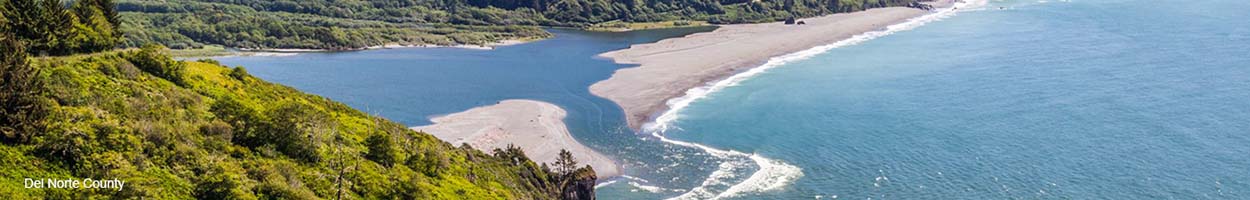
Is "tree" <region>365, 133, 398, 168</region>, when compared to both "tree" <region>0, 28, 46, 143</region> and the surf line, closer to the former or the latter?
"tree" <region>0, 28, 46, 143</region>

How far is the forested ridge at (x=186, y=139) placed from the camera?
38000 mm

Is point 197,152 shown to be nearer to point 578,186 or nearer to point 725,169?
point 578,186

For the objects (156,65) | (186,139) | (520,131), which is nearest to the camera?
(186,139)

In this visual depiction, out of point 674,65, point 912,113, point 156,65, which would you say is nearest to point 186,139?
point 156,65

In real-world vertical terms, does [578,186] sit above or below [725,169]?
above

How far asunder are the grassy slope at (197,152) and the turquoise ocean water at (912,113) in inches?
832

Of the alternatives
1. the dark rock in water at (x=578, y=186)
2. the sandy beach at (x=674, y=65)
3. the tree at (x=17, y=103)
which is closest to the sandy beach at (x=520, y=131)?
the sandy beach at (x=674, y=65)

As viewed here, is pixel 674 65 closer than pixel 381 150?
No

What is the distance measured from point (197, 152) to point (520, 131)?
58748mm

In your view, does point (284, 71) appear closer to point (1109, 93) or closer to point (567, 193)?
point (567, 193)

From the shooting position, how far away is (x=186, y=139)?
44.5m

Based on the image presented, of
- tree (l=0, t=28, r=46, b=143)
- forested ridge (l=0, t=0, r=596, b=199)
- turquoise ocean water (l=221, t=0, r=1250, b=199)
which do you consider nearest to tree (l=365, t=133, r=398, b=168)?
forested ridge (l=0, t=0, r=596, b=199)

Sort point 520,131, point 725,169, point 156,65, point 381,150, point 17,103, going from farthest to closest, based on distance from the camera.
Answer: point 520,131
point 725,169
point 156,65
point 381,150
point 17,103

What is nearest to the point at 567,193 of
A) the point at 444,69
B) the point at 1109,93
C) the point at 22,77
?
the point at 22,77
